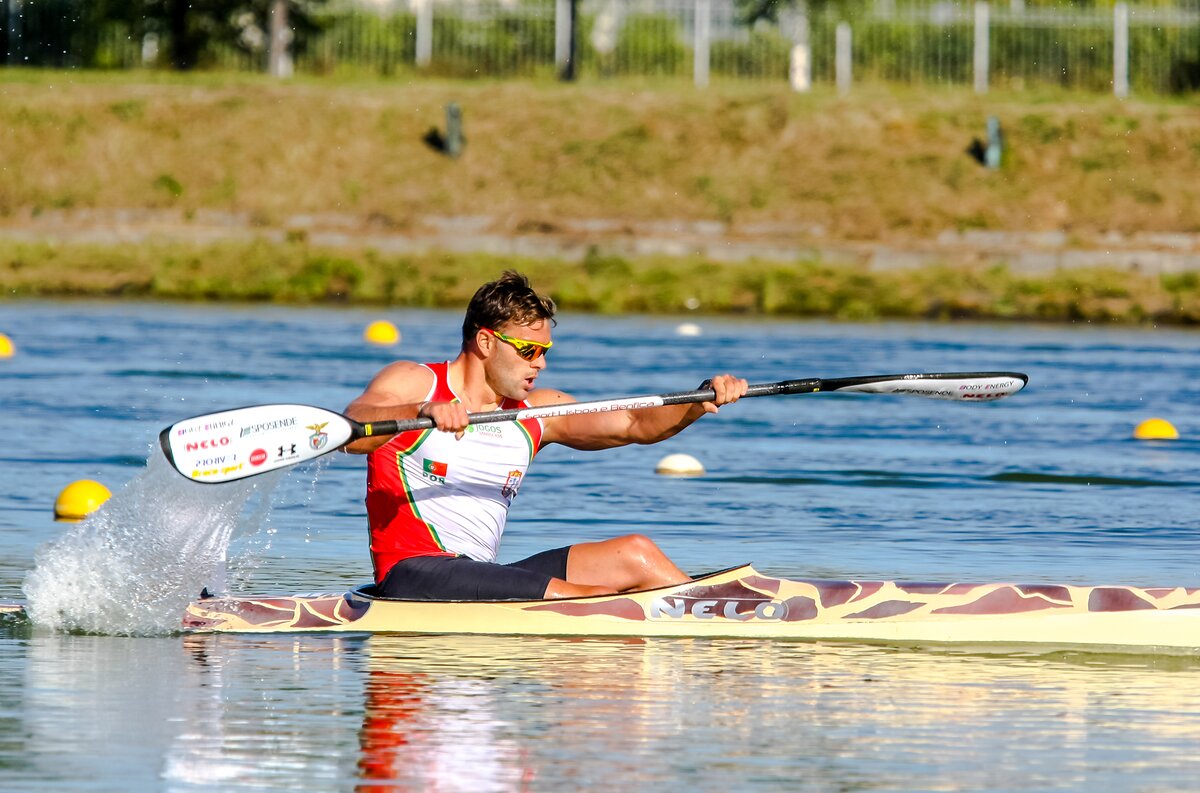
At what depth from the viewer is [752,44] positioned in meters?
41.3

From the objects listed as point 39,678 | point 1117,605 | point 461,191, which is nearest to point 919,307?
point 461,191

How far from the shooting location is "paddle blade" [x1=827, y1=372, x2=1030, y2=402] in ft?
33.3

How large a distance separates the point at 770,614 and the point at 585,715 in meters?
1.80

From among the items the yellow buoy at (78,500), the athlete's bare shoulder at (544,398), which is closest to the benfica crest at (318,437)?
the athlete's bare shoulder at (544,398)

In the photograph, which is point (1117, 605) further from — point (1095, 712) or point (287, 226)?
point (287, 226)

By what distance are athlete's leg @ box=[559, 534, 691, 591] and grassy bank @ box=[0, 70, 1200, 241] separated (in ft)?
72.0

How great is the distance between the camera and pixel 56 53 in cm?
4209

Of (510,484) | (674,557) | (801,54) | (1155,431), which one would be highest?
(801,54)

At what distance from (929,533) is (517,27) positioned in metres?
30.0

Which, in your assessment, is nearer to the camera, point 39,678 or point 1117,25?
point 39,678

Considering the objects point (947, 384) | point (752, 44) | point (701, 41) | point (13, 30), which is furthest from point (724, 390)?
point (13, 30)

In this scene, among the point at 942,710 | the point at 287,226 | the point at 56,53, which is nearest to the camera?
the point at 942,710

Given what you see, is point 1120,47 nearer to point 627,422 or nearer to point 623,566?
point 627,422

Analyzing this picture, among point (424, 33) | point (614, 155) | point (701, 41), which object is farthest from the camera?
point (424, 33)
